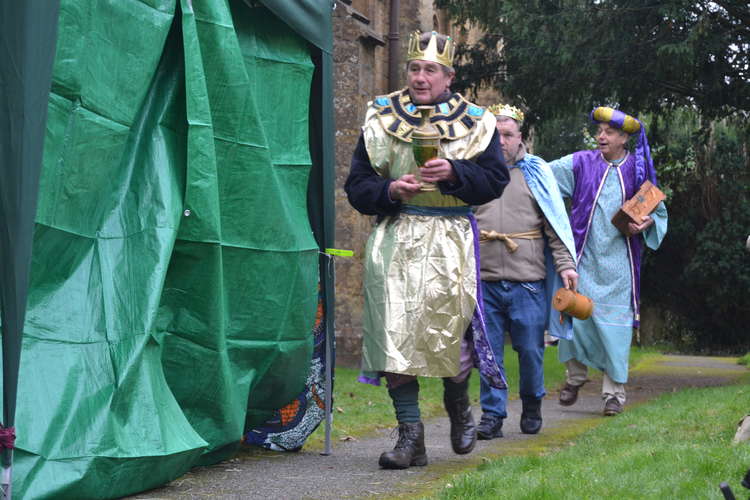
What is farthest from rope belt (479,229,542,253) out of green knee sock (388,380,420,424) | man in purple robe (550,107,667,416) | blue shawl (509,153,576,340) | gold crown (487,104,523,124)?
green knee sock (388,380,420,424)

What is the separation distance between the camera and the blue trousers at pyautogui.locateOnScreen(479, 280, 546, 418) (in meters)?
8.12

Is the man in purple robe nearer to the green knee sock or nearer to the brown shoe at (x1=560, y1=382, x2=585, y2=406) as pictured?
the brown shoe at (x1=560, y1=382, x2=585, y2=406)

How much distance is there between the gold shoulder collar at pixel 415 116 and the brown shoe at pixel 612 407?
392 cm

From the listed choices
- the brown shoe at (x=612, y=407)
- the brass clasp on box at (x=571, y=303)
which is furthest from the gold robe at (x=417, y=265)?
the brown shoe at (x=612, y=407)

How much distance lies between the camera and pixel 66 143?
4676mm

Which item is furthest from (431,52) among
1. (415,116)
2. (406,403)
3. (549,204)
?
(549,204)

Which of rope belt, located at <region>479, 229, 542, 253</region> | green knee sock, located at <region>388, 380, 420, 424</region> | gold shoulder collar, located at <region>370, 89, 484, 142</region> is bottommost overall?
green knee sock, located at <region>388, 380, 420, 424</region>

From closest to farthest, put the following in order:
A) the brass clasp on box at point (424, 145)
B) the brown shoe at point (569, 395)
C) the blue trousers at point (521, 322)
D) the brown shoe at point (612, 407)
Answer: the brass clasp on box at point (424, 145) < the blue trousers at point (521, 322) < the brown shoe at point (612, 407) < the brown shoe at point (569, 395)

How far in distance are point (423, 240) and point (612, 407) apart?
4.00m

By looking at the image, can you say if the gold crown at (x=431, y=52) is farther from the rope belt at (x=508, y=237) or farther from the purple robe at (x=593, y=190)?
the purple robe at (x=593, y=190)

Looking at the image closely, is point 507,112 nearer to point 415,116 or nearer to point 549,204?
point 549,204

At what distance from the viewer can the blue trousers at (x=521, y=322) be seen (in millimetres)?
8125

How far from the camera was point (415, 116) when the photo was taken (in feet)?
20.6

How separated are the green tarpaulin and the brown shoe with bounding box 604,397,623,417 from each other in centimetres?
362
